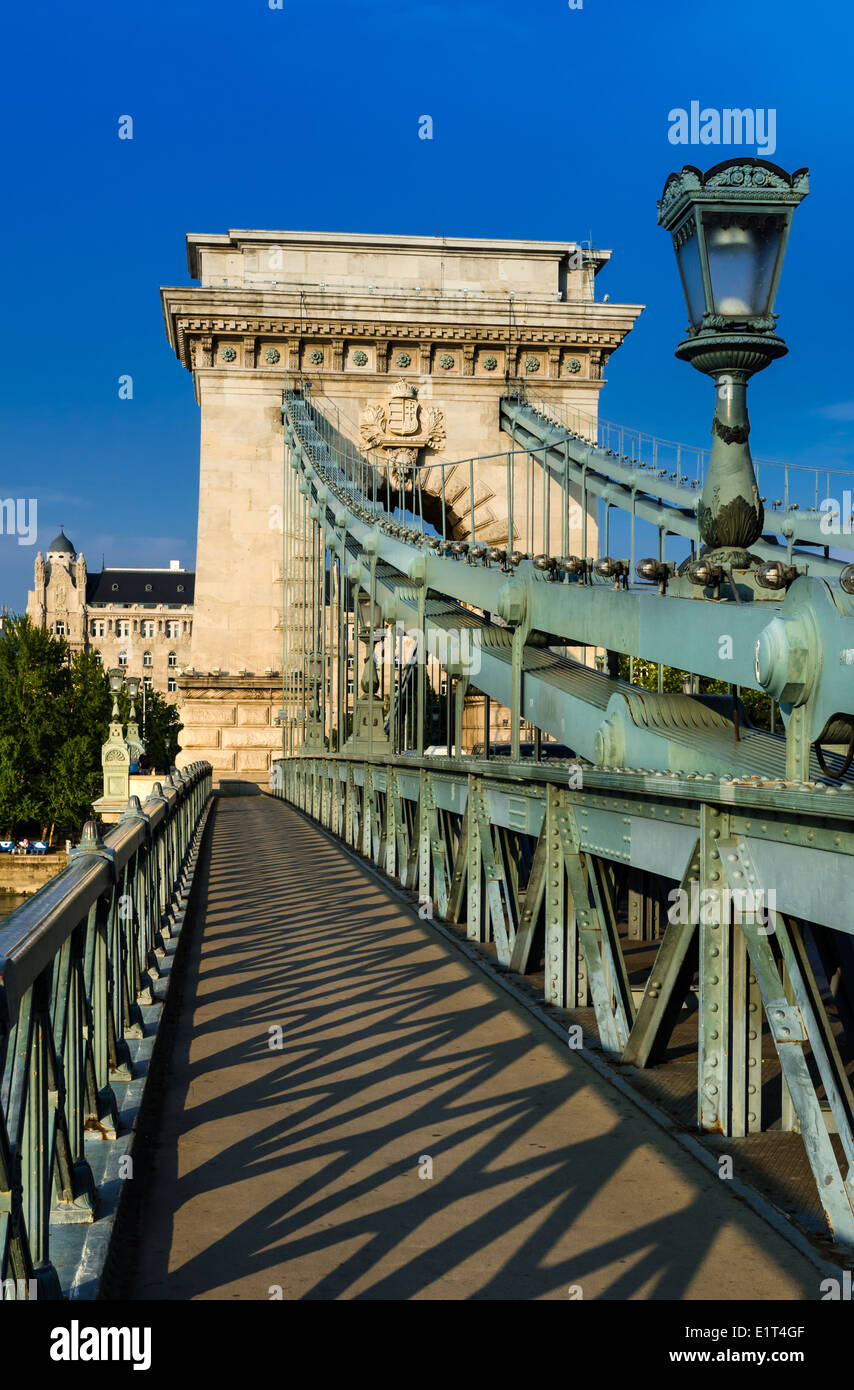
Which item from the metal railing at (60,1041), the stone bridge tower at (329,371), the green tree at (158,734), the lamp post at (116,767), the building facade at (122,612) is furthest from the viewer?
the building facade at (122,612)

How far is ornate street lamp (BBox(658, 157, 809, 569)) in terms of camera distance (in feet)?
21.0

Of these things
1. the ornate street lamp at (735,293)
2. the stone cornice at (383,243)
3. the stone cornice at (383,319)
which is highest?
the stone cornice at (383,243)

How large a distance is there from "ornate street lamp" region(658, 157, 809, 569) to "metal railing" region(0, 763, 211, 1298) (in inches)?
113

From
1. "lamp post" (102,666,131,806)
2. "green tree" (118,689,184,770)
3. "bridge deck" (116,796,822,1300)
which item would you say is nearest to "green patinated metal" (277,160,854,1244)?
"bridge deck" (116,796,822,1300)

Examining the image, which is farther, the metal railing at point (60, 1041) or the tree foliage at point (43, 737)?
the tree foliage at point (43, 737)

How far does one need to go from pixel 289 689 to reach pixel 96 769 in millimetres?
27032

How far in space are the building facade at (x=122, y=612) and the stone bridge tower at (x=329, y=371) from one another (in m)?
89.2

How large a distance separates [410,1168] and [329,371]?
47.3 metres

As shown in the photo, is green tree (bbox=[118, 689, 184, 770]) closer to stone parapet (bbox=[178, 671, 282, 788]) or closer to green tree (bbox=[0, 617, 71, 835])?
green tree (bbox=[0, 617, 71, 835])

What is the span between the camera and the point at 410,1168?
498 centimetres

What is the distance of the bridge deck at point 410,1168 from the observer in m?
4.01

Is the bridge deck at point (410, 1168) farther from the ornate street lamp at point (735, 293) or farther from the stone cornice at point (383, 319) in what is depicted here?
the stone cornice at point (383, 319)

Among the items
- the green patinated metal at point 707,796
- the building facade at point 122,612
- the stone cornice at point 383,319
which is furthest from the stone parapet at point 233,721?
the building facade at point 122,612
